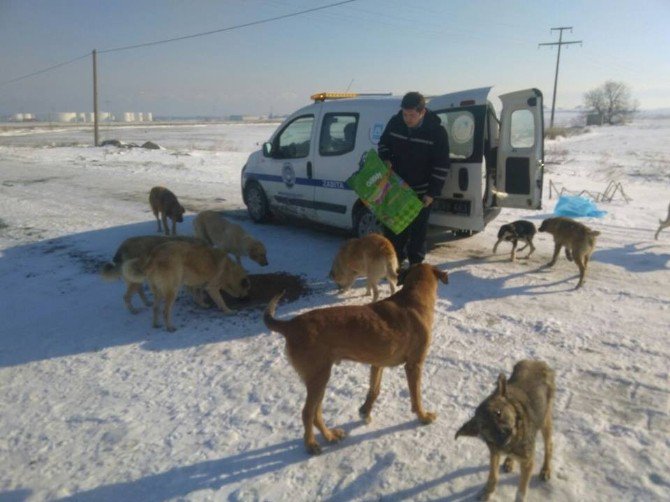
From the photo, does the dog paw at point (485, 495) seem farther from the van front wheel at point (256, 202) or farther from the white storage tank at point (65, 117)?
the white storage tank at point (65, 117)

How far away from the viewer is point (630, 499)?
2.83 m

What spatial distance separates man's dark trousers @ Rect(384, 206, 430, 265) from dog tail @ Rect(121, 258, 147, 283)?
331 cm

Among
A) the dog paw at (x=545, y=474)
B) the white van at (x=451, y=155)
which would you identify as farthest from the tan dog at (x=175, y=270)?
the dog paw at (x=545, y=474)

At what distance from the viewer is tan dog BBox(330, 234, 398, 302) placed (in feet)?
19.0

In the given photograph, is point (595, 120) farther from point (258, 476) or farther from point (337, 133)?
point (258, 476)

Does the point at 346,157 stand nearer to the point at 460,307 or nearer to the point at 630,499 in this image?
the point at 460,307

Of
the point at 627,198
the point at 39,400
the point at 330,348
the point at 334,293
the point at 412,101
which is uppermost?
the point at 412,101

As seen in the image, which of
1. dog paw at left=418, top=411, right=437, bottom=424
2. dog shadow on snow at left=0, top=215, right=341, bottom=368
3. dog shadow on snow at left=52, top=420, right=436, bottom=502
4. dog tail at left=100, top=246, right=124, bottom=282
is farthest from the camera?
dog tail at left=100, top=246, right=124, bottom=282

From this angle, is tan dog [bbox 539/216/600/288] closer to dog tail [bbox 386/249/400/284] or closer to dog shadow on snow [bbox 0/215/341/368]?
dog tail [bbox 386/249/400/284]

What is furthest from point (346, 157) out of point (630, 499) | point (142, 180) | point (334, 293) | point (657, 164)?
point (657, 164)

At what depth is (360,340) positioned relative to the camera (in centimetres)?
327

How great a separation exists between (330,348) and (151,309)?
3.67 metres

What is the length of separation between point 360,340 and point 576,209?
9.31 m

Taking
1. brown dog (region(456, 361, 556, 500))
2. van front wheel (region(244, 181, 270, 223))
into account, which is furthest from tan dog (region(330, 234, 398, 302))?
van front wheel (region(244, 181, 270, 223))
